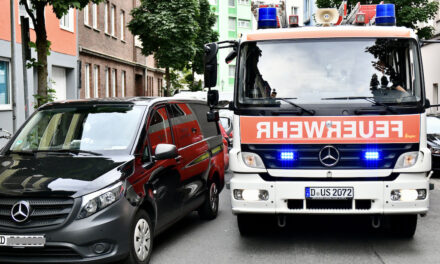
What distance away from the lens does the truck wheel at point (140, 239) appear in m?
5.83

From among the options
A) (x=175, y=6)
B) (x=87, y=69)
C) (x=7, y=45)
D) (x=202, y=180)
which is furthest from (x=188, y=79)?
(x=202, y=180)

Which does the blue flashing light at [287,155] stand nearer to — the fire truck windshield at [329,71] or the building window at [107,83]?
the fire truck windshield at [329,71]

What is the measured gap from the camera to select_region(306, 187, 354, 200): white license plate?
6.60 metres

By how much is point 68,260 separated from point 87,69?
2681 centimetres

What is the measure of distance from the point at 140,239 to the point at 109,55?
96.1 feet

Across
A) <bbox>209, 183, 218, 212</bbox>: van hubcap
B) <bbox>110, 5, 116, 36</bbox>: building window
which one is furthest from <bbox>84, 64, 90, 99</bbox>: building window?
<bbox>209, 183, 218, 212</bbox>: van hubcap

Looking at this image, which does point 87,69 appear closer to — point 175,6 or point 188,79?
point 175,6

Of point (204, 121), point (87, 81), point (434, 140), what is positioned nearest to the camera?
point (204, 121)

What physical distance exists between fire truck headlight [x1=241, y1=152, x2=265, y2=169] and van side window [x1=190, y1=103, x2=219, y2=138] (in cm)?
208

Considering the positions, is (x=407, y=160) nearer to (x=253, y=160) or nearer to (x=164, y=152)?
(x=253, y=160)

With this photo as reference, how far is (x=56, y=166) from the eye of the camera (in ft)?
19.8

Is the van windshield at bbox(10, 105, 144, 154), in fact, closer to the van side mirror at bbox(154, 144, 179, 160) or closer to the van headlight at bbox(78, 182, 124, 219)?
the van side mirror at bbox(154, 144, 179, 160)

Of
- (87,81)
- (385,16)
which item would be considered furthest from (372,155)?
(87,81)

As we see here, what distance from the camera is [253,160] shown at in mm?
6793
